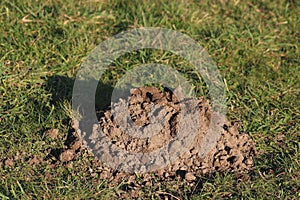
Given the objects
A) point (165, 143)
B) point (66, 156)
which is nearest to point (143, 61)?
point (165, 143)

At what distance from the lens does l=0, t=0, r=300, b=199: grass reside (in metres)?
3.30

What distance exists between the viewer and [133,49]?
4207mm

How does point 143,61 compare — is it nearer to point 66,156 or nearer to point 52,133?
point 52,133

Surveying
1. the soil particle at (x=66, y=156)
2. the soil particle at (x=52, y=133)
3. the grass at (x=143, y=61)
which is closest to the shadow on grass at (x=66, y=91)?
the grass at (x=143, y=61)

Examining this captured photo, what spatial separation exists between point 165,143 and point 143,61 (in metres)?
0.94

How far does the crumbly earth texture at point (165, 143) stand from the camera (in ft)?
11.0

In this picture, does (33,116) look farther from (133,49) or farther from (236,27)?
(236,27)

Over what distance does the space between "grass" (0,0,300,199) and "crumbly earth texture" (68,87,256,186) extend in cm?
8

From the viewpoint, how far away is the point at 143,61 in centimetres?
409

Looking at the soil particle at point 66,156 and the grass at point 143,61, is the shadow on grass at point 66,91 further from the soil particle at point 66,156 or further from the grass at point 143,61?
the soil particle at point 66,156

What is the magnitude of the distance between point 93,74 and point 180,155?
3.52 feet

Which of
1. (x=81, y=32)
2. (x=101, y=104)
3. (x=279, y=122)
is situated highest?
(x=81, y=32)

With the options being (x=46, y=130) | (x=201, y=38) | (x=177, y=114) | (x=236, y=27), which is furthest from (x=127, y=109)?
(x=236, y=27)

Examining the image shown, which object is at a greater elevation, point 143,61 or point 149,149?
point 143,61
